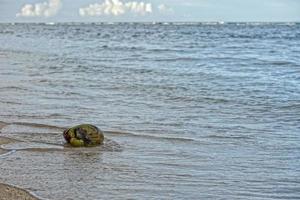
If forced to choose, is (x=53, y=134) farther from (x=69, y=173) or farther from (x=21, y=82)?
(x=21, y=82)

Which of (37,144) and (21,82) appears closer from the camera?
(37,144)

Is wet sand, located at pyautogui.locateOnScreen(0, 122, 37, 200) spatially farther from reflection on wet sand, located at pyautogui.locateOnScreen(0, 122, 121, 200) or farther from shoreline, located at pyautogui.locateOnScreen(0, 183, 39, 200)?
reflection on wet sand, located at pyautogui.locateOnScreen(0, 122, 121, 200)

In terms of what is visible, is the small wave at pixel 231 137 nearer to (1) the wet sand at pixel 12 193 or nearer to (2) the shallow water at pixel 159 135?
(2) the shallow water at pixel 159 135

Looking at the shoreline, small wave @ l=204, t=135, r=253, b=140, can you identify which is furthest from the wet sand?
small wave @ l=204, t=135, r=253, b=140

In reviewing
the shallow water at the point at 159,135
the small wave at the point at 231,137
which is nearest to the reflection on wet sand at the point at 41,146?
the shallow water at the point at 159,135

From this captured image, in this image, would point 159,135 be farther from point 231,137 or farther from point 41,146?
point 41,146

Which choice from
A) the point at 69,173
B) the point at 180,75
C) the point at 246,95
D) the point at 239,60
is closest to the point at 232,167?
the point at 69,173

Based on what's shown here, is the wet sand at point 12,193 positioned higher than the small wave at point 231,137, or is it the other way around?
the wet sand at point 12,193

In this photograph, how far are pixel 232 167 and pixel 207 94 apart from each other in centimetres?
811

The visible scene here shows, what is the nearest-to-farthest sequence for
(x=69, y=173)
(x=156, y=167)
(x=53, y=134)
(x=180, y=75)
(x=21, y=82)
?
(x=69, y=173) → (x=156, y=167) → (x=53, y=134) → (x=21, y=82) → (x=180, y=75)

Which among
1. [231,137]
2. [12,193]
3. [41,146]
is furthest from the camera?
[231,137]

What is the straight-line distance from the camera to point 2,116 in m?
12.0

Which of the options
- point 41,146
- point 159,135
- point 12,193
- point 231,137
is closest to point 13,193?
point 12,193

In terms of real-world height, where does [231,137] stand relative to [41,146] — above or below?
below
